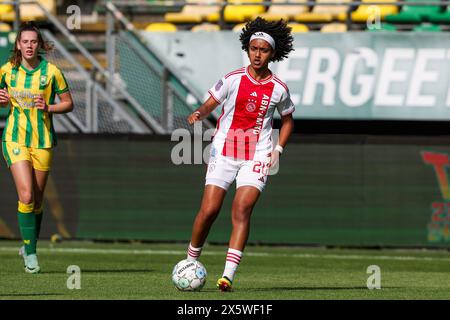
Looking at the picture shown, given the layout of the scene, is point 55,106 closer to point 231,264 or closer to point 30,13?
point 231,264

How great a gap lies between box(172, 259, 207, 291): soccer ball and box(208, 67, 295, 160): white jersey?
38.9 inches

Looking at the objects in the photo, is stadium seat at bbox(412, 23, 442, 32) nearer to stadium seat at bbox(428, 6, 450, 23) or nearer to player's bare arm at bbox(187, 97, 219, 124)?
stadium seat at bbox(428, 6, 450, 23)

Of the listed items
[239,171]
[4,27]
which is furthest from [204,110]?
[4,27]

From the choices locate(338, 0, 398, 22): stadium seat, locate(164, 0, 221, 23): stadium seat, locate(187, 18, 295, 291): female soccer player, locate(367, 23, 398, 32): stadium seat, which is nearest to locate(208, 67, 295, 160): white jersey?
locate(187, 18, 295, 291): female soccer player

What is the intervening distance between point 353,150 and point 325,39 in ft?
6.98

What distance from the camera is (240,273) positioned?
12.7 meters

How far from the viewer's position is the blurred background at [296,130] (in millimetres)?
16984

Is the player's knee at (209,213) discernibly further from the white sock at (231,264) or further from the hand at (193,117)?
the hand at (193,117)

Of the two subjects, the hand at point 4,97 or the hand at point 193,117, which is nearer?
the hand at point 193,117

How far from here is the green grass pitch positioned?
1016cm

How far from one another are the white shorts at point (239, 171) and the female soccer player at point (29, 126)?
2237 mm

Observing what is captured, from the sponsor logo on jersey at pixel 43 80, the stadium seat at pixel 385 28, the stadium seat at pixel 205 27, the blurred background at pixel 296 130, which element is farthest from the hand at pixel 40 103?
the stadium seat at pixel 385 28
